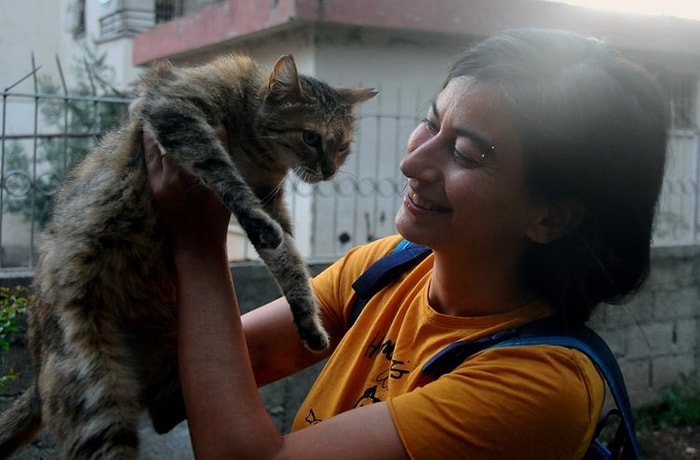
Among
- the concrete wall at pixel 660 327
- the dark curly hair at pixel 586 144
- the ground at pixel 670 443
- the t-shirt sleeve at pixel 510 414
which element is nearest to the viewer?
the t-shirt sleeve at pixel 510 414

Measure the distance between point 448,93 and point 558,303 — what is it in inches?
20.1

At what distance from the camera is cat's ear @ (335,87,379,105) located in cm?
272

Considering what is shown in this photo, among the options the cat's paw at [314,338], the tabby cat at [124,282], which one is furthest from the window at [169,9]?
the cat's paw at [314,338]

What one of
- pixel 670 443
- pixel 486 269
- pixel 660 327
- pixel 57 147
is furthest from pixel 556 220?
pixel 57 147

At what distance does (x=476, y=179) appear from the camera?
1.66 m

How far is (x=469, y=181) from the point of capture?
1.66 metres

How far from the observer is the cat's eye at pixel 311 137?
255 cm

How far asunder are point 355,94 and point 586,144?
125cm

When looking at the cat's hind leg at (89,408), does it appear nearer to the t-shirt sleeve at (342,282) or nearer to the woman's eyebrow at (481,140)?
the t-shirt sleeve at (342,282)

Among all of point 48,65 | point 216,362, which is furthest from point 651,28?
point 48,65

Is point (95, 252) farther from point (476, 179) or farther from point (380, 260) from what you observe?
point (476, 179)

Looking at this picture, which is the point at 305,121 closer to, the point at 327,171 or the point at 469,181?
the point at 327,171

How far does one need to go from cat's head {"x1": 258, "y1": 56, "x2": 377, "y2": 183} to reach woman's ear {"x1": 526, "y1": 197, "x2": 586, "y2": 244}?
1.00m

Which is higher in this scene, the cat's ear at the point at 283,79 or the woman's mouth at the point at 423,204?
the cat's ear at the point at 283,79
